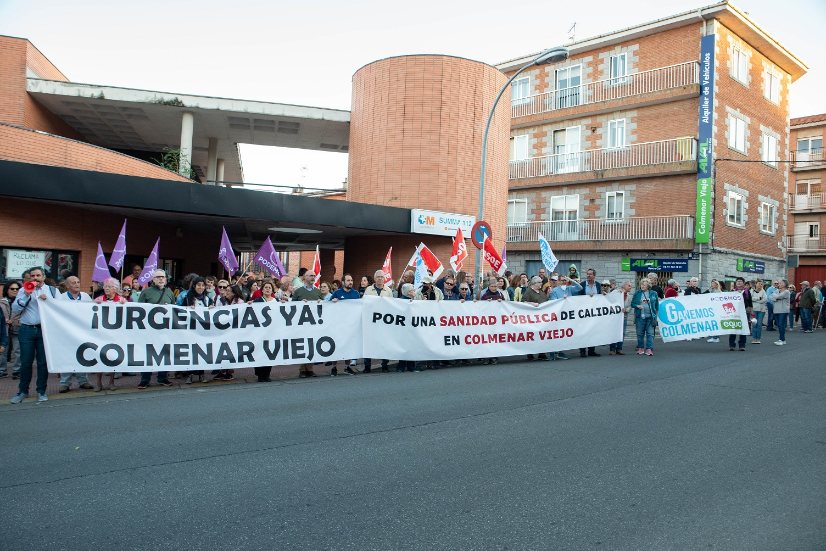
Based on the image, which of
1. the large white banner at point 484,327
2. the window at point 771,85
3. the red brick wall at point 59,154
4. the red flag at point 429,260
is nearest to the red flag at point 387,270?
the red flag at point 429,260

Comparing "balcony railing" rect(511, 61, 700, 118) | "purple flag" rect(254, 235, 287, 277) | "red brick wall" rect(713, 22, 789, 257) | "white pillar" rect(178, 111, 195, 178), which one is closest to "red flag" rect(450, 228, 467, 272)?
"purple flag" rect(254, 235, 287, 277)

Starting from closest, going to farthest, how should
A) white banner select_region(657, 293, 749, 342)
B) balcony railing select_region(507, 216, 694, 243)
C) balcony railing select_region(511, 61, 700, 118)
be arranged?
white banner select_region(657, 293, 749, 342) → balcony railing select_region(507, 216, 694, 243) → balcony railing select_region(511, 61, 700, 118)

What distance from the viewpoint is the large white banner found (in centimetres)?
1123

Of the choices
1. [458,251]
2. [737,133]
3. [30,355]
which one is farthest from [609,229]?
[30,355]

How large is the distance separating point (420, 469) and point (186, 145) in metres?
17.7

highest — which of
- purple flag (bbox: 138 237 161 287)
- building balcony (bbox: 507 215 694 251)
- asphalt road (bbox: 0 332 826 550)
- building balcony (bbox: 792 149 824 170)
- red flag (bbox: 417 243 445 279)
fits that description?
building balcony (bbox: 792 149 824 170)

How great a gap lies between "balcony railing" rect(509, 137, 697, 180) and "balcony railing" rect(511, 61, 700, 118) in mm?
2704

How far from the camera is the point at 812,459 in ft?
18.2

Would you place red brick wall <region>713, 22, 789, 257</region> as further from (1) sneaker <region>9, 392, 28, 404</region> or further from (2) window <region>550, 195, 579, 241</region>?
(1) sneaker <region>9, 392, 28, 404</region>

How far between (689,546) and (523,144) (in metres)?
34.1

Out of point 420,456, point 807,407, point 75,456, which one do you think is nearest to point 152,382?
point 75,456

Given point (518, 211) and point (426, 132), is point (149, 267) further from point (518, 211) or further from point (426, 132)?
point (518, 211)

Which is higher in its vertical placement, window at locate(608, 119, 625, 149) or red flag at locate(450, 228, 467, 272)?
window at locate(608, 119, 625, 149)

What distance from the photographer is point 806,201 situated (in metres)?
46.4
